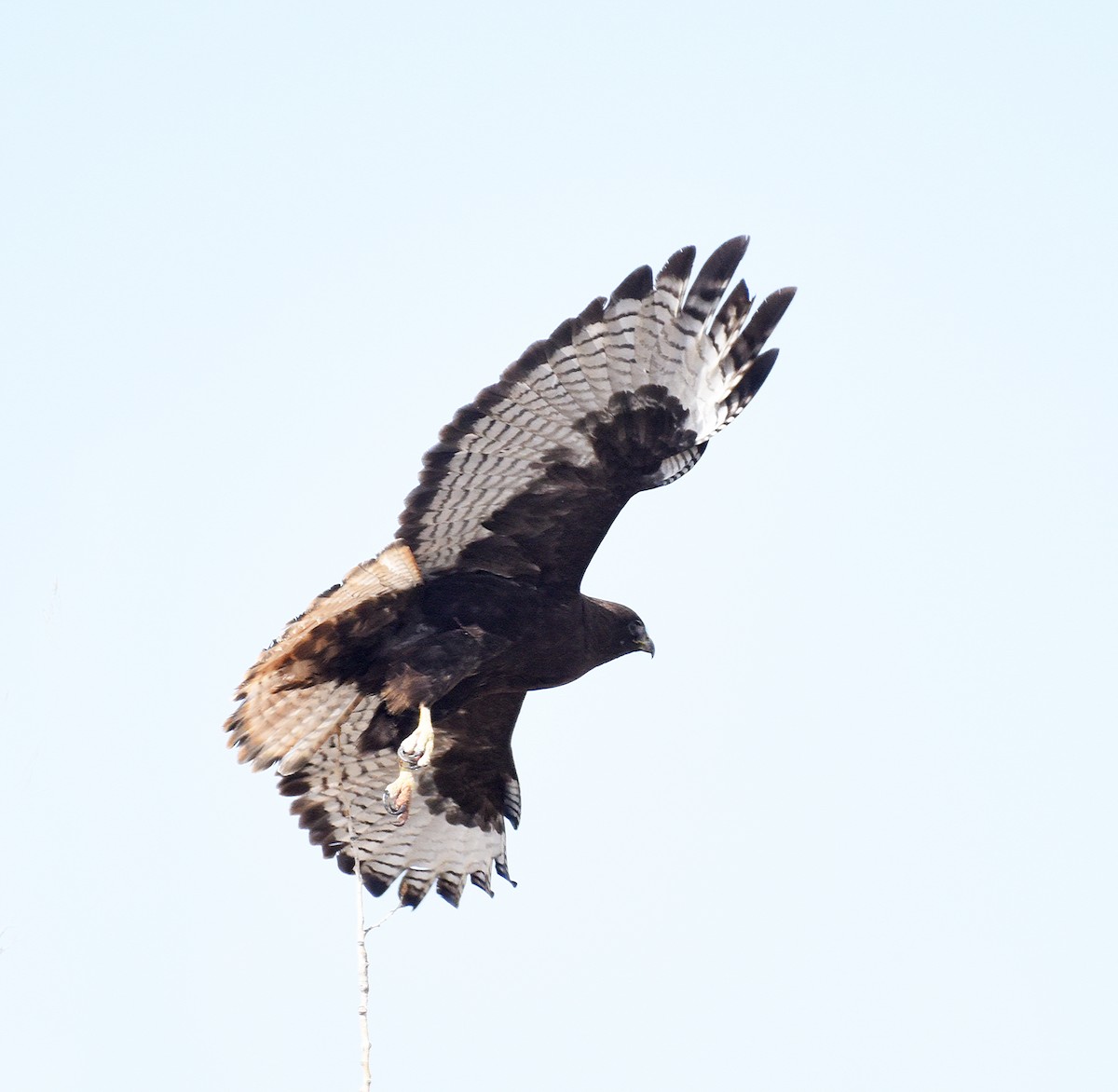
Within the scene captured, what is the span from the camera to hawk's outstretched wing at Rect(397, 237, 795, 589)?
821cm

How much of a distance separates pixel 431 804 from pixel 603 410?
3.21 m

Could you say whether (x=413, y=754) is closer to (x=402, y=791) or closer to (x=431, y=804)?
(x=402, y=791)

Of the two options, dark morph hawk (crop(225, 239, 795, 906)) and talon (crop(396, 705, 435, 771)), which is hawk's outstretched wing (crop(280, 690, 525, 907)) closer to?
dark morph hawk (crop(225, 239, 795, 906))

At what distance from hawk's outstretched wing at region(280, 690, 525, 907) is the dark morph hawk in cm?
22

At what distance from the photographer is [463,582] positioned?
8789 millimetres

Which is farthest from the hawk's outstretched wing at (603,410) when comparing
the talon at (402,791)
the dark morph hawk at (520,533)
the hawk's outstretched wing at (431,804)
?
the hawk's outstretched wing at (431,804)

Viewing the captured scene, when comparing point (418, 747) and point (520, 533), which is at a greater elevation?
point (520, 533)

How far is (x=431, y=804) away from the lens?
34.3ft

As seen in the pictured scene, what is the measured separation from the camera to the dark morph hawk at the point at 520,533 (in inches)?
324

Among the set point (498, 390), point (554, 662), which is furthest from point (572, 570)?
point (498, 390)

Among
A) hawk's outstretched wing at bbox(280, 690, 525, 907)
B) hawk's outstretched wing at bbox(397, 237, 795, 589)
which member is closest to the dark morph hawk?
hawk's outstretched wing at bbox(397, 237, 795, 589)

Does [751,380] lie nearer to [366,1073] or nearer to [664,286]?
[664,286]

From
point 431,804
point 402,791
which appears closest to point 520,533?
point 402,791

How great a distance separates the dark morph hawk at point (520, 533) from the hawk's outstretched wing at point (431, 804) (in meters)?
0.22
